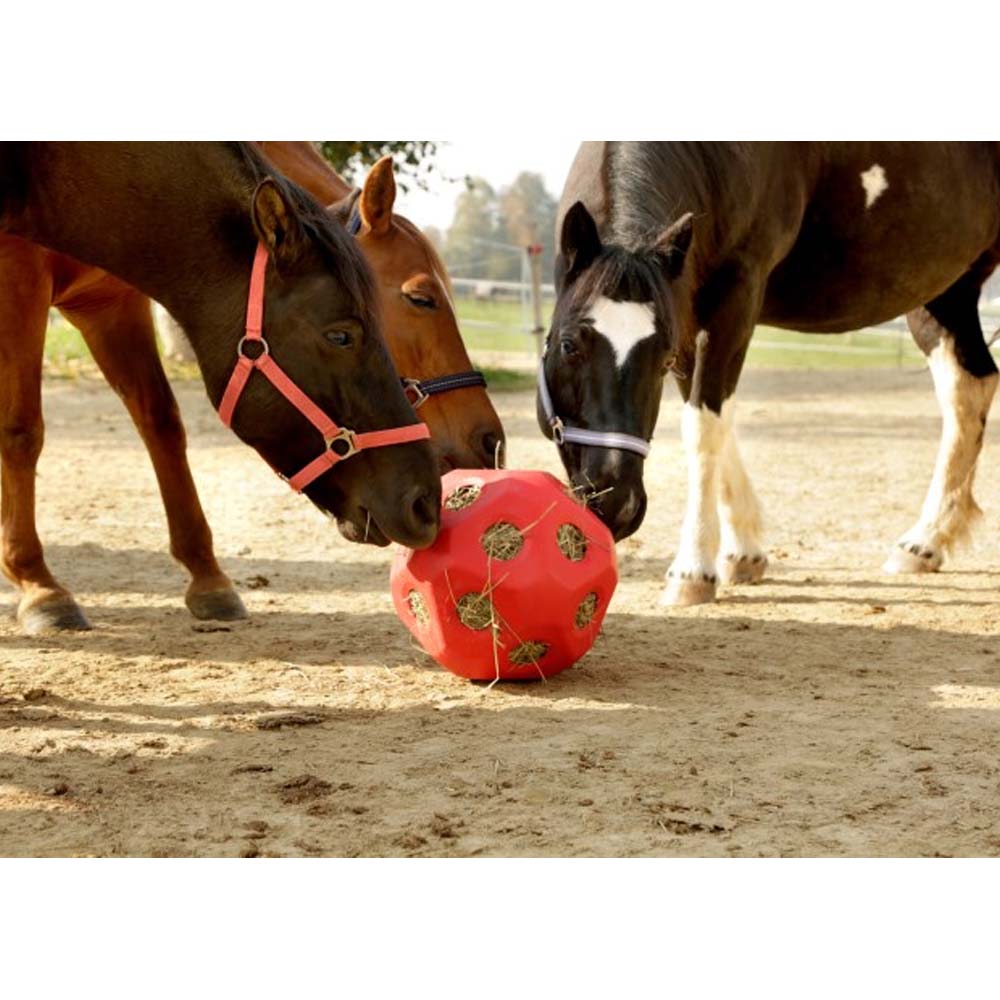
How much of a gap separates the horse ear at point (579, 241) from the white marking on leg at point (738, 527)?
149cm

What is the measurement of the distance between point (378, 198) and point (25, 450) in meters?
1.71

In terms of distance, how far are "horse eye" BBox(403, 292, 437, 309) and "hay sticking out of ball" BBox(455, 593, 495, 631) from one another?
1.18 meters

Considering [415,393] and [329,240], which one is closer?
[329,240]

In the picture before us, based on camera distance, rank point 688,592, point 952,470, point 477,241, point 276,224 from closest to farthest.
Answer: point 276,224
point 688,592
point 952,470
point 477,241

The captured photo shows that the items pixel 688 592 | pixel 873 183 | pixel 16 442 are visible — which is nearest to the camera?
pixel 16 442

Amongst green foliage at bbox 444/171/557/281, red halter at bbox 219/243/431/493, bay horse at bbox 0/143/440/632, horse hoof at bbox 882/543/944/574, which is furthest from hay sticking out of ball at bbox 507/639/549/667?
green foliage at bbox 444/171/557/281

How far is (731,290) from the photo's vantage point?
5.49m

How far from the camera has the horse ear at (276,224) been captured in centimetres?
339

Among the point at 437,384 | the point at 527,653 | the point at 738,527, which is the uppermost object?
the point at 437,384

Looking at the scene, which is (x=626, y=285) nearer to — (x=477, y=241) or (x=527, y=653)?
(x=527, y=653)

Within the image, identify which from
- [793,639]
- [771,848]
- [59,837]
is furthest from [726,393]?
[59,837]

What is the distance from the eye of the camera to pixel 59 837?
301cm

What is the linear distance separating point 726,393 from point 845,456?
4558 millimetres

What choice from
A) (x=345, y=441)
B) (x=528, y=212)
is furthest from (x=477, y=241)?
(x=345, y=441)
